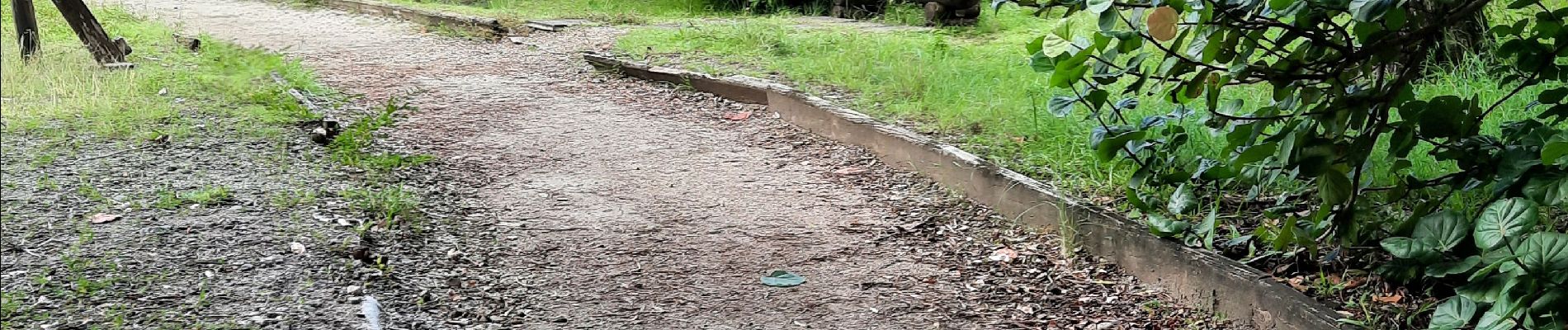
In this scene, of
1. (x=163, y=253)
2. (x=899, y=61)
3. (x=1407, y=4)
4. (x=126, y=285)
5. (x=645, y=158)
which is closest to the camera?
(x=1407, y=4)

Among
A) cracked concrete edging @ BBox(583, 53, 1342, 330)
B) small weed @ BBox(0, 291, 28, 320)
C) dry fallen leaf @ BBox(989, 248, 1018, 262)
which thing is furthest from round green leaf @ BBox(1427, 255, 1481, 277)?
small weed @ BBox(0, 291, 28, 320)

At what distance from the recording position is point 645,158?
4918mm

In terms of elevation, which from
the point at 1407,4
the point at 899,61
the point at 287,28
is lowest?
the point at 287,28

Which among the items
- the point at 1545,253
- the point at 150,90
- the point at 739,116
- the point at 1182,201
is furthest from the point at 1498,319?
the point at 150,90

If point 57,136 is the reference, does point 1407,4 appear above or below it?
above

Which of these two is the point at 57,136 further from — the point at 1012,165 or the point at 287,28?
the point at 287,28

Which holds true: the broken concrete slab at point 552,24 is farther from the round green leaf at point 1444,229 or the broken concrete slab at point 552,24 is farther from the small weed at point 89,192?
the round green leaf at point 1444,229

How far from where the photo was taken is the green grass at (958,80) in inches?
158

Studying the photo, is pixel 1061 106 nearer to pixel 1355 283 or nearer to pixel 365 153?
pixel 1355 283

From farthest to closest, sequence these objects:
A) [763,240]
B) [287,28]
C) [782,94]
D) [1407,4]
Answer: [287,28], [782,94], [763,240], [1407,4]

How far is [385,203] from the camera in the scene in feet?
12.5

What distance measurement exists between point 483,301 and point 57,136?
173 cm

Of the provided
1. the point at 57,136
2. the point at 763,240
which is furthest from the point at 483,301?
the point at 57,136

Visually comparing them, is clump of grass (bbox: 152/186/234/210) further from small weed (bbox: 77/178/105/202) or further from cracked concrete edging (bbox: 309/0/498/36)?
cracked concrete edging (bbox: 309/0/498/36)
